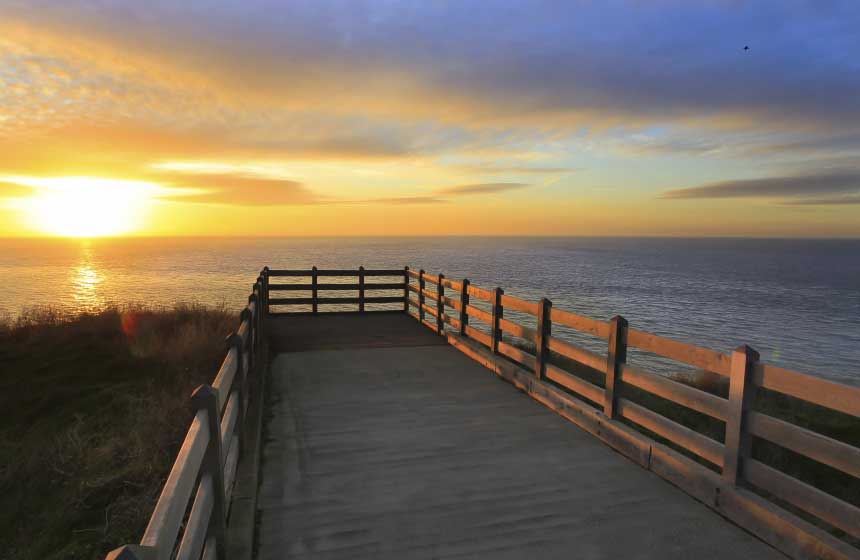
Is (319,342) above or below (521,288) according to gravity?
above

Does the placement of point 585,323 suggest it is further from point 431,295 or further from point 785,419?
point 785,419

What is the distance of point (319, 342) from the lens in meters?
12.4

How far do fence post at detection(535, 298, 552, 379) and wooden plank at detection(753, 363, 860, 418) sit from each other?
3.51 m

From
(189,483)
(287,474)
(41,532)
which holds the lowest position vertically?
(41,532)

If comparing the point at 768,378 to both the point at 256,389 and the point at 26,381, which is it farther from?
the point at 26,381

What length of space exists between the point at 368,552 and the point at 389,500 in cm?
79

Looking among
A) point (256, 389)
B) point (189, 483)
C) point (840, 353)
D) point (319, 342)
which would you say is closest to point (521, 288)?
point (840, 353)

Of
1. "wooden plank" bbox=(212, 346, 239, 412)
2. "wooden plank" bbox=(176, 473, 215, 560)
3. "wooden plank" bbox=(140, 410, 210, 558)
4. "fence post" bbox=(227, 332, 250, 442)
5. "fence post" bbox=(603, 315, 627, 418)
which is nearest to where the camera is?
"wooden plank" bbox=(140, 410, 210, 558)

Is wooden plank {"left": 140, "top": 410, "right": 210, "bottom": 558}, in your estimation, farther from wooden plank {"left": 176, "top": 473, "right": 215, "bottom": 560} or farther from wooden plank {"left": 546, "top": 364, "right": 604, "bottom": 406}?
wooden plank {"left": 546, "top": 364, "right": 604, "bottom": 406}

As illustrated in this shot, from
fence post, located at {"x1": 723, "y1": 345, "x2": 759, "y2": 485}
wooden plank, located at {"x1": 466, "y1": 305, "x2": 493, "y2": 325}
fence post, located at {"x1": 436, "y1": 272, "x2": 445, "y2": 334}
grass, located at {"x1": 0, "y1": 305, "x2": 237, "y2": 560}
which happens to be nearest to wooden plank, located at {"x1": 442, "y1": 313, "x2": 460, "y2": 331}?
fence post, located at {"x1": 436, "y1": 272, "x2": 445, "y2": 334}

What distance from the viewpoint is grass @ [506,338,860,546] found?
9.34 m

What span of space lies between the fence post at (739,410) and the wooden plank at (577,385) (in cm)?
185

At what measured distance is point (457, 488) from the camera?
500 cm

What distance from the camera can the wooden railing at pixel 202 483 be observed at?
2168 mm
